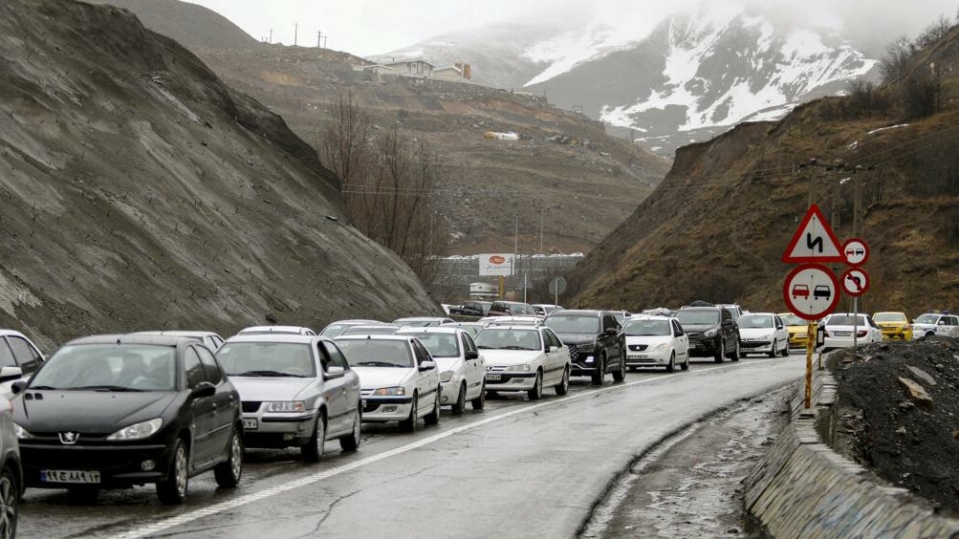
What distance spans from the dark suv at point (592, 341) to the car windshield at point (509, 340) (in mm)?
3838

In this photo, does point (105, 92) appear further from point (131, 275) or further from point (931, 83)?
point (931, 83)

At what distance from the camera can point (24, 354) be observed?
15.7 m

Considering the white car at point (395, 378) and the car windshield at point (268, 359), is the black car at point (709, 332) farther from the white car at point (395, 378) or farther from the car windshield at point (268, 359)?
the car windshield at point (268, 359)

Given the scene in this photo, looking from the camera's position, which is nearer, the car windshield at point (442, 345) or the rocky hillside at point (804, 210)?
the car windshield at point (442, 345)

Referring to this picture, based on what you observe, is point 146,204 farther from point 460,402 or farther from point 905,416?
point 905,416

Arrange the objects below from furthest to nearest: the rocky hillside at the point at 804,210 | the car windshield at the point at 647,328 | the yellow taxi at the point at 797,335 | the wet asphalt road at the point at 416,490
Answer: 1. the rocky hillside at the point at 804,210
2. the yellow taxi at the point at 797,335
3. the car windshield at the point at 647,328
4. the wet asphalt road at the point at 416,490

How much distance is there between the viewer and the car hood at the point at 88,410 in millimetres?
11836

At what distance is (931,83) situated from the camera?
93.6 meters

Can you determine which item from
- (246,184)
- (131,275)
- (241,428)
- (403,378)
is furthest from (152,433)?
(246,184)

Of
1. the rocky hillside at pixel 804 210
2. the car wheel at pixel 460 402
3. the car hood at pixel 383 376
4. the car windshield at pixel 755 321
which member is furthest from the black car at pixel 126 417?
the rocky hillside at pixel 804 210

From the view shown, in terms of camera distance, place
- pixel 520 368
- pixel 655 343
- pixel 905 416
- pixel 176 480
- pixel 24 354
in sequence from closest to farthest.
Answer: pixel 176 480 → pixel 24 354 → pixel 905 416 → pixel 520 368 → pixel 655 343

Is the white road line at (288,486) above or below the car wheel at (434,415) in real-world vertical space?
below

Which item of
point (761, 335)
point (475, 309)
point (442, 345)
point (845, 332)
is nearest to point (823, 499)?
point (442, 345)

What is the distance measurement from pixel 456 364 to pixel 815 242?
8.88 m
